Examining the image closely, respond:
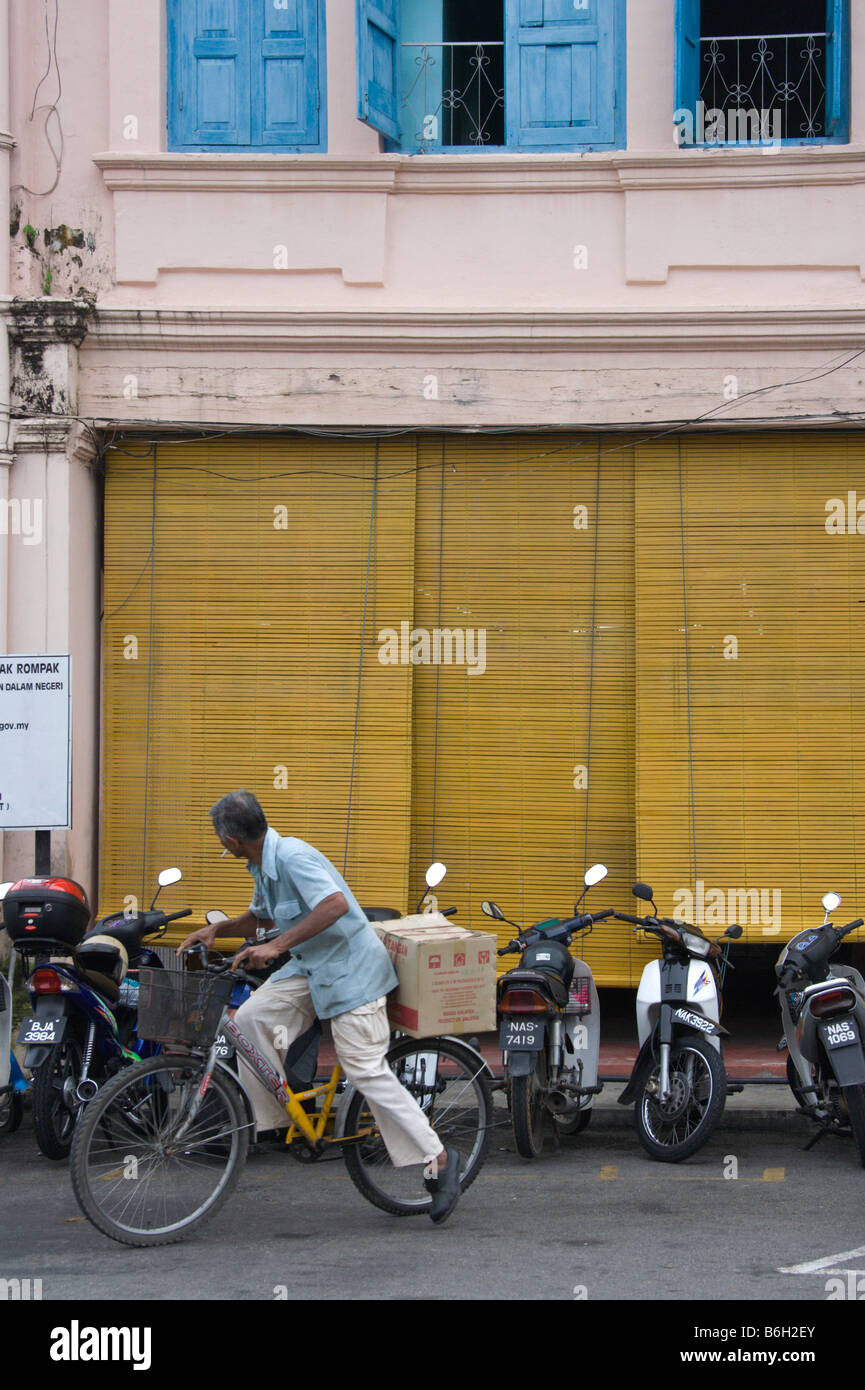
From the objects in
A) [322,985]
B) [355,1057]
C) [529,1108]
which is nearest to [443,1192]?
[355,1057]

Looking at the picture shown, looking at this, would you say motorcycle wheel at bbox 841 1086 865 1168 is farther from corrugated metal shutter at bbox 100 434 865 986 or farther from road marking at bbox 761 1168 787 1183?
corrugated metal shutter at bbox 100 434 865 986

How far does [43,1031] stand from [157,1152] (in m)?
1.23

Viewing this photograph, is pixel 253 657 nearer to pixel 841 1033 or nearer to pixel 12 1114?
pixel 12 1114

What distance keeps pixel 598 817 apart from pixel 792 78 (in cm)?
518

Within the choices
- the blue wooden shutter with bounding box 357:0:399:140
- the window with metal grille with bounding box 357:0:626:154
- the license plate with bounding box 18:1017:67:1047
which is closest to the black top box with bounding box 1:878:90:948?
the license plate with bounding box 18:1017:67:1047

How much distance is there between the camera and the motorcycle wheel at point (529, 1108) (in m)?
6.27

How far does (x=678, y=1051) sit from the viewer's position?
20.9 ft

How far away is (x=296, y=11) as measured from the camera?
9.34 m

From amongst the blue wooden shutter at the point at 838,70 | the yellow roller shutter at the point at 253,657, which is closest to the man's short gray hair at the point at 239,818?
the yellow roller shutter at the point at 253,657

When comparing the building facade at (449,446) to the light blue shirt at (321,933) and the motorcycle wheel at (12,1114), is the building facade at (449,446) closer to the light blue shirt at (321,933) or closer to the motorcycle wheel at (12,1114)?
the motorcycle wheel at (12,1114)

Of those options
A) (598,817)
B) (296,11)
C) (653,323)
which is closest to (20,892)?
(598,817)

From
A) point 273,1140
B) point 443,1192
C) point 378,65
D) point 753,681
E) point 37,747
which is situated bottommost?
point 443,1192

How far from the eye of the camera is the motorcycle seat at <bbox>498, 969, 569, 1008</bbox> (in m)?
6.38

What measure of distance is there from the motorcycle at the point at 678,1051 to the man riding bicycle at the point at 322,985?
52.0 inches
